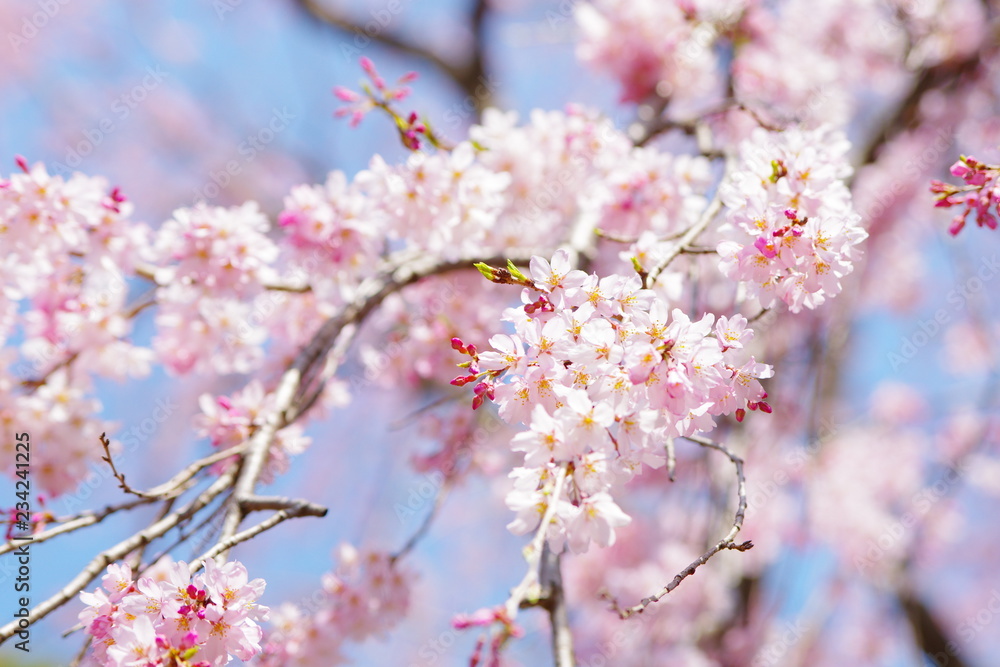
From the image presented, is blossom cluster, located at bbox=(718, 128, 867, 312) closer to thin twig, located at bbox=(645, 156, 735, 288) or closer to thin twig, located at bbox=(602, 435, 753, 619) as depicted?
Answer: thin twig, located at bbox=(645, 156, 735, 288)

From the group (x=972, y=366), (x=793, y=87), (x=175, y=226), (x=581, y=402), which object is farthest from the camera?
(x=972, y=366)

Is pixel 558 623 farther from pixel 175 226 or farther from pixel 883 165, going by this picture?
pixel 883 165

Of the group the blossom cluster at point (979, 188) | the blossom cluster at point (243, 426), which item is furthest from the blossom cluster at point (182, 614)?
the blossom cluster at point (979, 188)

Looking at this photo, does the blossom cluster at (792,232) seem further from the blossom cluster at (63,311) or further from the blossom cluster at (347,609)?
the blossom cluster at (63,311)

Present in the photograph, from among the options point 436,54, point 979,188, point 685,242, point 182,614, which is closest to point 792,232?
point 685,242

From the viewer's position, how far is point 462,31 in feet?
17.1

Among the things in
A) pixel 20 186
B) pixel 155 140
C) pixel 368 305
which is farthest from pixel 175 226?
pixel 155 140

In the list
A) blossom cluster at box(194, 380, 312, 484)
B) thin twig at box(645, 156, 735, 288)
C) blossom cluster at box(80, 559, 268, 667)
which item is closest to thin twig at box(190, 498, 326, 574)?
blossom cluster at box(80, 559, 268, 667)

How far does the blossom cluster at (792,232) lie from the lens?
4.13ft

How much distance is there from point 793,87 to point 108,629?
3471mm

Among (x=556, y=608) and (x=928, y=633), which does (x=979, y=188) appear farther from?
(x=928, y=633)

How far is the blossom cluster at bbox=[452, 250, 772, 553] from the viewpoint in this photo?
42.3 inches

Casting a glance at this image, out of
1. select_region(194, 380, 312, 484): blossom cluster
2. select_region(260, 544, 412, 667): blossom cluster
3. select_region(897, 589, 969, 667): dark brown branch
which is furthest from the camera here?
select_region(897, 589, 969, 667): dark brown branch

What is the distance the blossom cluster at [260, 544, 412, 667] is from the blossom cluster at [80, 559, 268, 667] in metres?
0.93
